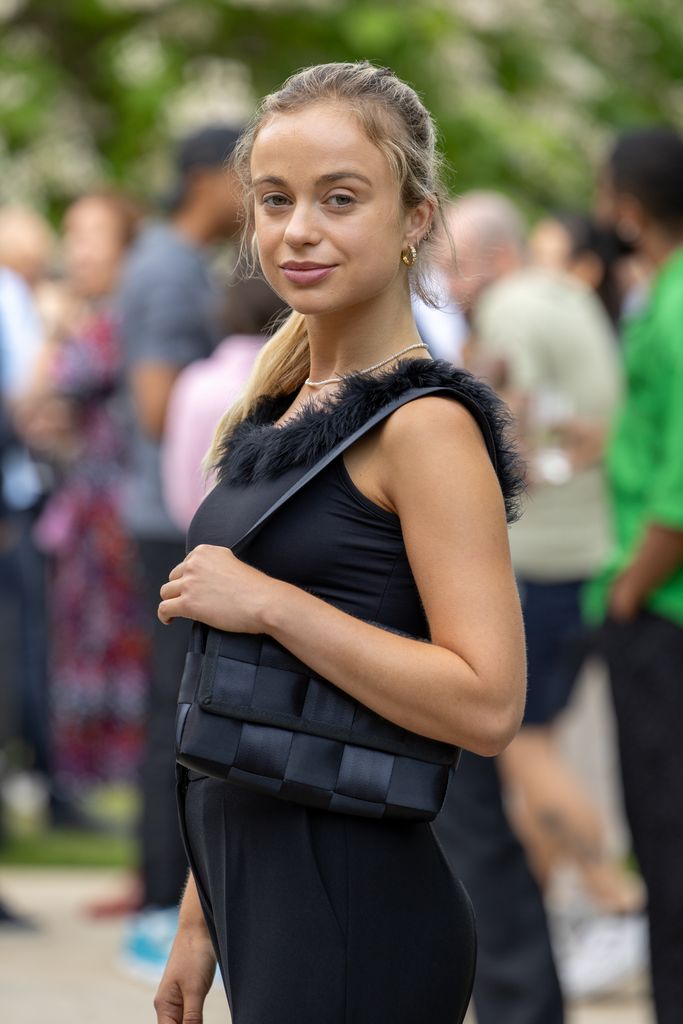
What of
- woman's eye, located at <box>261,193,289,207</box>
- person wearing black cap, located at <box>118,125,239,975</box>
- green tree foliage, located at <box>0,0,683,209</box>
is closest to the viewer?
woman's eye, located at <box>261,193,289,207</box>

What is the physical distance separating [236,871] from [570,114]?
1202cm

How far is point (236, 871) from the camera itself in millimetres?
2062

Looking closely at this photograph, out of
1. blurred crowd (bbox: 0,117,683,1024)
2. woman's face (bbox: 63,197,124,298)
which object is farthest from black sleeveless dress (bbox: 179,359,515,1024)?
woman's face (bbox: 63,197,124,298)

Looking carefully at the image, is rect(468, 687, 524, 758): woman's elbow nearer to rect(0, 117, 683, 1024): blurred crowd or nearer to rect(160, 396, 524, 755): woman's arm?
rect(160, 396, 524, 755): woman's arm

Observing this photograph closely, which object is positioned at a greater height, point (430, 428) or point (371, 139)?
point (371, 139)

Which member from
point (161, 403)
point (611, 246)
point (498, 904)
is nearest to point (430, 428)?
point (498, 904)

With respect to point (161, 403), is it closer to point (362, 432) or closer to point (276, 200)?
point (276, 200)

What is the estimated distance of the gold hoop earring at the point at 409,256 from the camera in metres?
2.12

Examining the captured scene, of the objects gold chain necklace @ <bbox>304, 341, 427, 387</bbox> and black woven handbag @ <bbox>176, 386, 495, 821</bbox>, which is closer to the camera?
black woven handbag @ <bbox>176, 386, 495, 821</bbox>

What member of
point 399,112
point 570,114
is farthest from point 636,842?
point 570,114

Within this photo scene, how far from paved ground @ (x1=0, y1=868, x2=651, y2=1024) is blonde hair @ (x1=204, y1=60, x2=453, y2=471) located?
254cm

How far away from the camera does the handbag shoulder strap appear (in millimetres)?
2004

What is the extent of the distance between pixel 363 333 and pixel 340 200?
18cm

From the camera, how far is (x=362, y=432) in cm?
200
